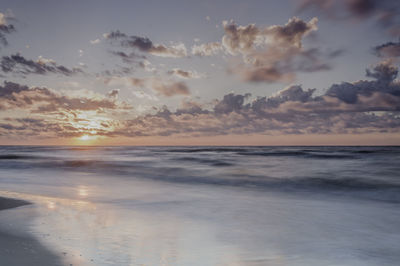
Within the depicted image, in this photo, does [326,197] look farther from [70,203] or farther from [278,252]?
[70,203]

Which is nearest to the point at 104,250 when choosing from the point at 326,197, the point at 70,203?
the point at 70,203

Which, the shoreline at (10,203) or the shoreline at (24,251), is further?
the shoreline at (10,203)

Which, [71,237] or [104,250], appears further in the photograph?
[71,237]

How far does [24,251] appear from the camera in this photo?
3332 millimetres

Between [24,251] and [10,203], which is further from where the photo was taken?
[10,203]

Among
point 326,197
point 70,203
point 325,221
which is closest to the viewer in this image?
point 325,221

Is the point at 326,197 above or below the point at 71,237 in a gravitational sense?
below

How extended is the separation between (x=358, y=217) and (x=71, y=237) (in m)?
5.64

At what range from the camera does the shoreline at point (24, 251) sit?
9.95 ft

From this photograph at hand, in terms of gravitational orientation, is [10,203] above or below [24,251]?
below

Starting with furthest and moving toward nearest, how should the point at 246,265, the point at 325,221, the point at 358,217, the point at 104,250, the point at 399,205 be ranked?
the point at 399,205, the point at 358,217, the point at 325,221, the point at 104,250, the point at 246,265

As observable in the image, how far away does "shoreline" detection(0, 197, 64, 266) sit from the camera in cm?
303

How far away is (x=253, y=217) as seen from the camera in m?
5.76

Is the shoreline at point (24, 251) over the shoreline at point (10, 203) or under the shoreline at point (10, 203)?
over
